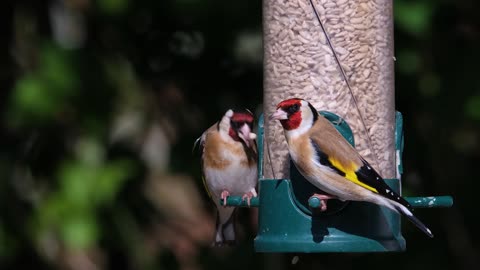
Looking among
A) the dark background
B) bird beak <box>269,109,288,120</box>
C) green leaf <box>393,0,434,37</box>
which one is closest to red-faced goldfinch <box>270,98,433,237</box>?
bird beak <box>269,109,288,120</box>

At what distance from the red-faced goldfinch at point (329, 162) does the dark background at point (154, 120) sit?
1833 mm

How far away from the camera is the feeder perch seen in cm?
533

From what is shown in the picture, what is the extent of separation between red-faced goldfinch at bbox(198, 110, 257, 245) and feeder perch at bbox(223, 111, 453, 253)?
423 mm

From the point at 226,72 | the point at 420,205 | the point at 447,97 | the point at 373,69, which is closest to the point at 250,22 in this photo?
the point at 226,72

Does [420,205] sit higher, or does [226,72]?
[420,205]

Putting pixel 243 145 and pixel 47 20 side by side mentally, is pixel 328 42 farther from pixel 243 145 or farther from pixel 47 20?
pixel 47 20

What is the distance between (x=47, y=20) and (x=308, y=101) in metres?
2.56

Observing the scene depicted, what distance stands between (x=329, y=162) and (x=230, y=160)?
1.00 m

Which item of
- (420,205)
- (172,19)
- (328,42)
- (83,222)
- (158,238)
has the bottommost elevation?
(158,238)

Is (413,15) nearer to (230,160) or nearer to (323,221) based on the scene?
(230,160)

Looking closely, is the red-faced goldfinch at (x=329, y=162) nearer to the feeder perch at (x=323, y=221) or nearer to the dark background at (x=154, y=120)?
the feeder perch at (x=323, y=221)

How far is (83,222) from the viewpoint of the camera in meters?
6.93

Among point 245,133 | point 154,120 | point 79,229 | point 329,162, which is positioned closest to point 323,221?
point 329,162

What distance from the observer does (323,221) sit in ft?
17.7
